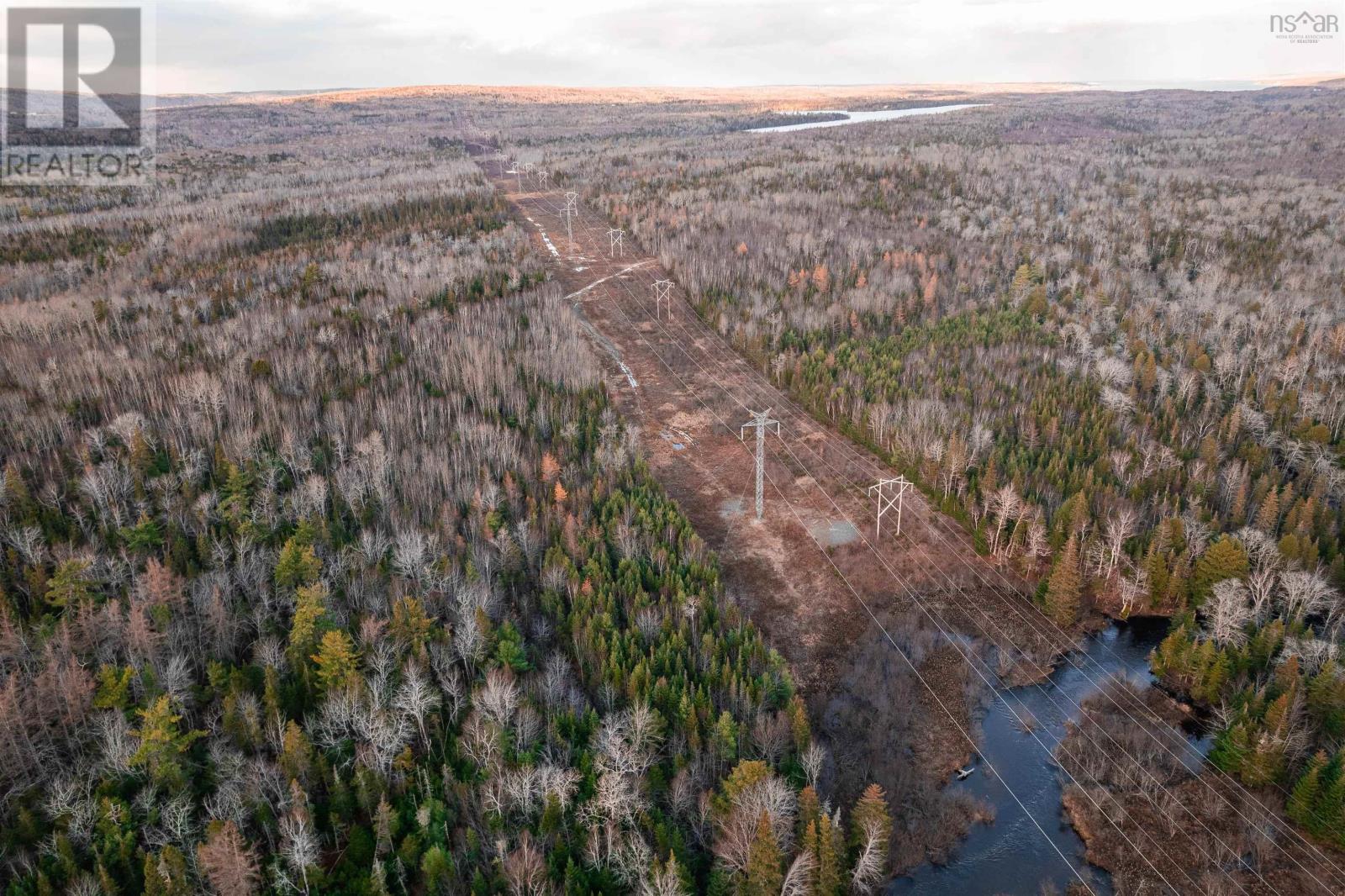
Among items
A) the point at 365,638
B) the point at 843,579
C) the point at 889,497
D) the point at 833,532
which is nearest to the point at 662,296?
the point at 889,497

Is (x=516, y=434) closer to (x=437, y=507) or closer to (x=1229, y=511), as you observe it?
(x=437, y=507)

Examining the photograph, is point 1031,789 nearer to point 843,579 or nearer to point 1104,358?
point 843,579

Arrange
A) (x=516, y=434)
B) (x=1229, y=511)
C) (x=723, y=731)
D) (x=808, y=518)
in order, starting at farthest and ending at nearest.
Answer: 1. (x=516, y=434)
2. (x=808, y=518)
3. (x=1229, y=511)
4. (x=723, y=731)

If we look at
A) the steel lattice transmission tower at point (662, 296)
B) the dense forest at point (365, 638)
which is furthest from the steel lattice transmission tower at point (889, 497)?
the steel lattice transmission tower at point (662, 296)

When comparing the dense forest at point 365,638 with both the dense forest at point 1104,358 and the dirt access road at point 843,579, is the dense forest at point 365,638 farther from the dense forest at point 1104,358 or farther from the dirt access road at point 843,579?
the dense forest at point 1104,358

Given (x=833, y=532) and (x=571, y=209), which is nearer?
(x=833, y=532)

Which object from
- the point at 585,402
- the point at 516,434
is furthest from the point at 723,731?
the point at 585,402
